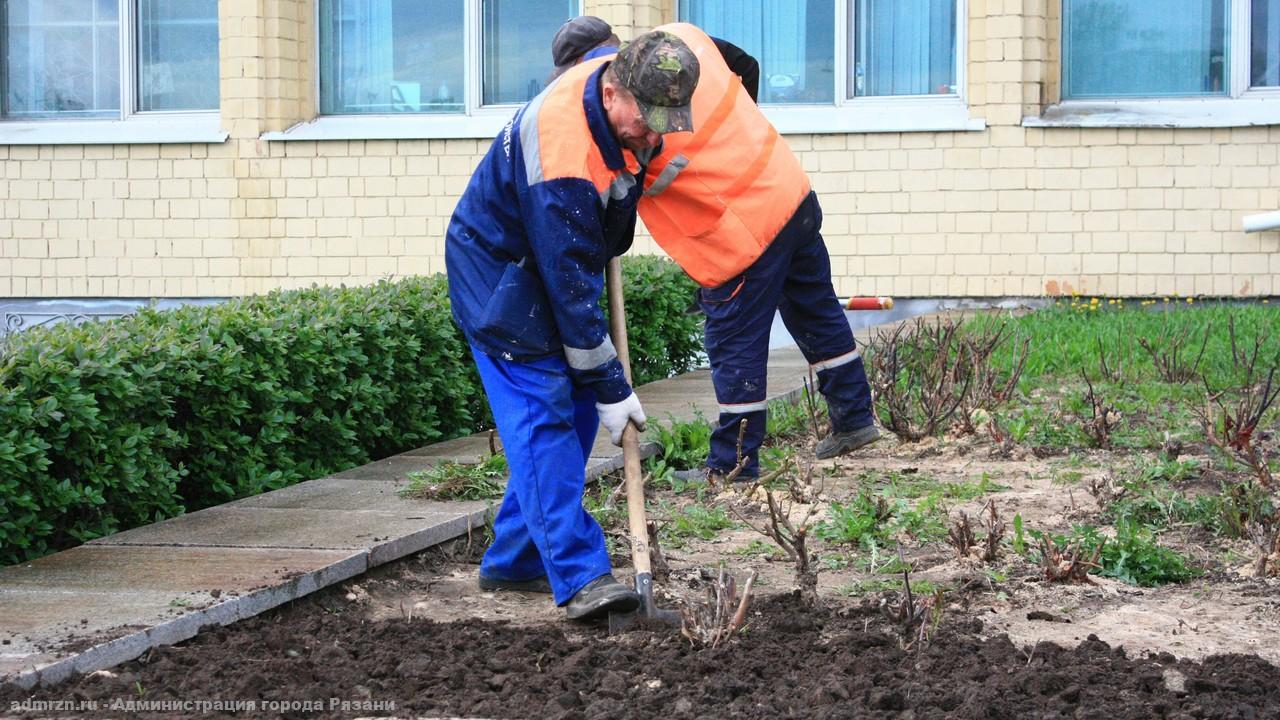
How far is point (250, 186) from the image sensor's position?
40.5ft

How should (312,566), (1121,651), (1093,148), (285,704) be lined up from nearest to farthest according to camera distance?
(285,704) < (1121,651) < (312,566) < (1093,148)

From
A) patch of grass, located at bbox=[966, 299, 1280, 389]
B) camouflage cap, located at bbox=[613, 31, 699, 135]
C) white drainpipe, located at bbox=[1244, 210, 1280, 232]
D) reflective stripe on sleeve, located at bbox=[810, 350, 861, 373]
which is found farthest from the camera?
white drainpipe, located at bbox=[1244, 210, 1280, 232]

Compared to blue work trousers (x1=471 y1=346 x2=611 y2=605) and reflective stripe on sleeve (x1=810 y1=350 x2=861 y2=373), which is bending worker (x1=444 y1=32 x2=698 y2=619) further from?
reflective stripe on sleeve (x1=810 y1=350 x2=861 y2=373)

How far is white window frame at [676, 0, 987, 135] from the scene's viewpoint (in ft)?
37.1

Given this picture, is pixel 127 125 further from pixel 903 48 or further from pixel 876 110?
pixel 903 48

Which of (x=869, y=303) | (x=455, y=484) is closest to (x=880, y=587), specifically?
(x=455, y=484)

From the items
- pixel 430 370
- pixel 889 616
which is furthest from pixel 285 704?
pixel 430 370

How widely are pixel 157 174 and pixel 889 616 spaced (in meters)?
10.4

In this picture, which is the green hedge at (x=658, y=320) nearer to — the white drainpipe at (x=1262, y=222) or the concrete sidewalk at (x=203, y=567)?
the concrete sidewalk at (x=203, y=567)

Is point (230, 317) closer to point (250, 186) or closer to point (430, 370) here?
point (430, 370)

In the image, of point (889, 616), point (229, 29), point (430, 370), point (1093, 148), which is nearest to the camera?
point (889, 616)

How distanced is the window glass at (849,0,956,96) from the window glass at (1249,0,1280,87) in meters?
2.25

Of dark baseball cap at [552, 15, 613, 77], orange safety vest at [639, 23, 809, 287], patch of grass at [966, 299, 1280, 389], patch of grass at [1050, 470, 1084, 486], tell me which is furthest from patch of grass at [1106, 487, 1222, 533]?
patch of grass at [966, 299, 1280, 389]

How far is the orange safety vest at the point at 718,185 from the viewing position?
527 centimetres
